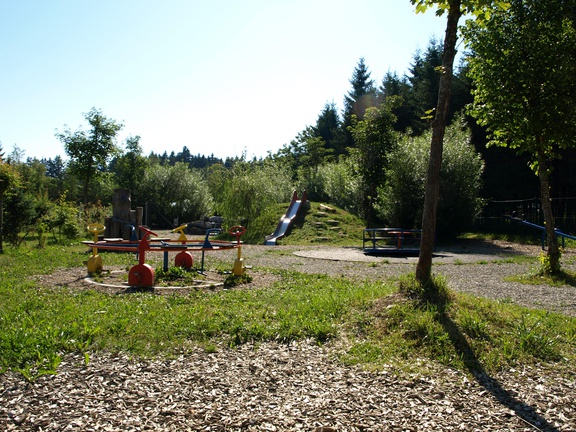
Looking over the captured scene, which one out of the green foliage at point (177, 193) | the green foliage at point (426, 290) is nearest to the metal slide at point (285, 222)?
the green foliage at point (177, 193)

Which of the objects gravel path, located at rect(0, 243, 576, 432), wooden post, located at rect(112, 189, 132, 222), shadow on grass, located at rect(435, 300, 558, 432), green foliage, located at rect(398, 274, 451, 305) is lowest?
gravel path, located at rect(0, 243, 576, 432)

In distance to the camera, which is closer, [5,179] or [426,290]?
[426,290]

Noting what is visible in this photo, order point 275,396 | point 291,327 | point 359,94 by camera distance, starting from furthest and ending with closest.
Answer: point 359,94, point 291,327, point 275,396

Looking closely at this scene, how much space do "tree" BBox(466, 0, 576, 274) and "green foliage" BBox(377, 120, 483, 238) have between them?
31.2 ft

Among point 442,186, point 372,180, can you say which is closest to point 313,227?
point 372,180

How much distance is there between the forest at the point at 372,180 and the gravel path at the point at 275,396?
193 inches

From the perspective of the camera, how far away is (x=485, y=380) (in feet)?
11.9

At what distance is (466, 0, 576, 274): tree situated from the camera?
8.39 metres

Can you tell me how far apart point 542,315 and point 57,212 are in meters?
16.7

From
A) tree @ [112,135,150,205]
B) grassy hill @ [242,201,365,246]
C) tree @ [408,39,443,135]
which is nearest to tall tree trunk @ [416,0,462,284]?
grassy hill @ [242,201,365,246]

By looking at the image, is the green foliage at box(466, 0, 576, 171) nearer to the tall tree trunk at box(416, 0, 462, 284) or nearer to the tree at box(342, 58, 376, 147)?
the tall tree trunk at box(416, 0, 462, 284)

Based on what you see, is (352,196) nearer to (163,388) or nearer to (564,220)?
(564,220)

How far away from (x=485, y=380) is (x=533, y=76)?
6622 millimetres

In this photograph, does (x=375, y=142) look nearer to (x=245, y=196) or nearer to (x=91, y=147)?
(x=245, y=196)
